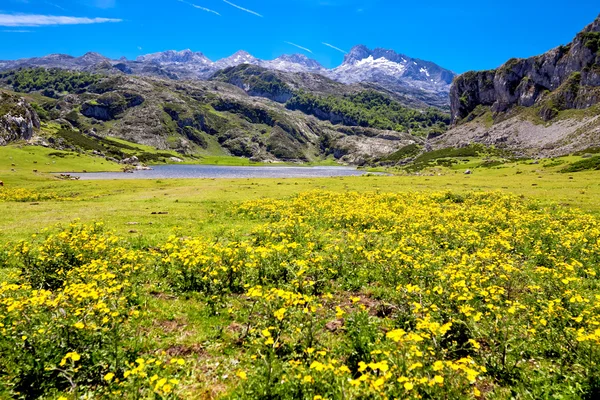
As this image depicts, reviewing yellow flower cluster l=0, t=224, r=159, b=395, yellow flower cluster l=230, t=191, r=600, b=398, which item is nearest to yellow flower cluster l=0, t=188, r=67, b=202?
yellow flower cluster l=230, t=191, r=600, b=398

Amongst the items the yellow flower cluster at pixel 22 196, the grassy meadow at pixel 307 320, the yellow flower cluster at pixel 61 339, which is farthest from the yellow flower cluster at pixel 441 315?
the yellow flower cluster at pixel 22 196

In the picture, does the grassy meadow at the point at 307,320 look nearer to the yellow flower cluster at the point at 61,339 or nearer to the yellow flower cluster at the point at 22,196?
the yellow flower cluster at the point at 61,339

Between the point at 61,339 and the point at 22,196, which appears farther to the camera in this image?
the point at 22,196

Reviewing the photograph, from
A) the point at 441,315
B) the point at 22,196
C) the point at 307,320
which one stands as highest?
the point at 441,315

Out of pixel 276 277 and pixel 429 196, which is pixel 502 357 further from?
pixel 429 196

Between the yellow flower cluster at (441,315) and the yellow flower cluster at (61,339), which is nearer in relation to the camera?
the yellow flower cluster at (441,315)

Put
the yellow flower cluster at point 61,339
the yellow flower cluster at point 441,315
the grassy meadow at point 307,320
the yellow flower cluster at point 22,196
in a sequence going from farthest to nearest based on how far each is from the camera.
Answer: the yellow flower cluster at point 22,196, the yellow flower cluster at point 61,339, the grassy meadow at point 307,320, the yellow flower cluster at point 441,315

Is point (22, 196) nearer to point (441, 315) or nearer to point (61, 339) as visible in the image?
point (61, 339)

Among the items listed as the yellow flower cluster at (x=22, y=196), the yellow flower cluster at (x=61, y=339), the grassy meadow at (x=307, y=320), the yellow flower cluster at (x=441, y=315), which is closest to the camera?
the yellow flower cluster at (x=441, y=315)

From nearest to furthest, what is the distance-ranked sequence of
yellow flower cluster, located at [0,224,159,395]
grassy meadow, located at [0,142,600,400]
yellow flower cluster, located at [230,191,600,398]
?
yellow flower cluster, located at [230,191,600,398] → grassy meadow, located at [0,142,600,400] → yellow flower cluster, located at [0,224,159,395]

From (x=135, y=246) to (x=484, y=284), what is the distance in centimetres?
1916

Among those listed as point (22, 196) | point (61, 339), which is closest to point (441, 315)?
point (61, 339)

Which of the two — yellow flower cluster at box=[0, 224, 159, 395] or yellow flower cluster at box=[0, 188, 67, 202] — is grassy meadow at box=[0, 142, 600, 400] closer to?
yellow flower cluster at box=[0, 224, 159, 395]

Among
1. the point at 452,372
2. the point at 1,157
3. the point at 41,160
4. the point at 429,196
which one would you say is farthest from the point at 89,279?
the point at 41,160
